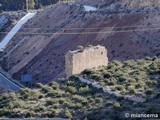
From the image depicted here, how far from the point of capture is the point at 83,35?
2916 inches

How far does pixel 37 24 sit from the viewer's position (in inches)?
3681

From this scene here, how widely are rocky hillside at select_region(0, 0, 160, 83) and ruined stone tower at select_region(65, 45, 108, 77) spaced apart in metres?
17.7

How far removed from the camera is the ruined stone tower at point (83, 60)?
3859 centimetres

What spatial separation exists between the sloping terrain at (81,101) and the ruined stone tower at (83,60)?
16.4ft

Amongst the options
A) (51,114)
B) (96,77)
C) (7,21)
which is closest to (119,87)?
(96,77)

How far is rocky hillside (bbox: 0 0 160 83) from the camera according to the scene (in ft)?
210

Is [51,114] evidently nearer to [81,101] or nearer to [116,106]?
[81,101]

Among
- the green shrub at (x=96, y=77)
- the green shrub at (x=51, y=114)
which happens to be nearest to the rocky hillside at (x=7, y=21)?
the green shrub at (x=96, y=77)

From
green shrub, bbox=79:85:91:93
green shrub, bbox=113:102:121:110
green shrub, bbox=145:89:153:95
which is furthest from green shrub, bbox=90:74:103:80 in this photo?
green shrub, bbox=113:102:121:110

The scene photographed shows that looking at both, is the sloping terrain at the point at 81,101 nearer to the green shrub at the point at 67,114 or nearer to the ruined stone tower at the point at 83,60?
the green shrub at the point at 67,114

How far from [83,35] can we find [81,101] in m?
46.7

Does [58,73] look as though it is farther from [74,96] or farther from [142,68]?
[74,96]

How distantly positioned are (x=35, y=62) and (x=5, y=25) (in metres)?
31.8

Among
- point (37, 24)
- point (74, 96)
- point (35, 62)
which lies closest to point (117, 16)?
point (35, 62)
